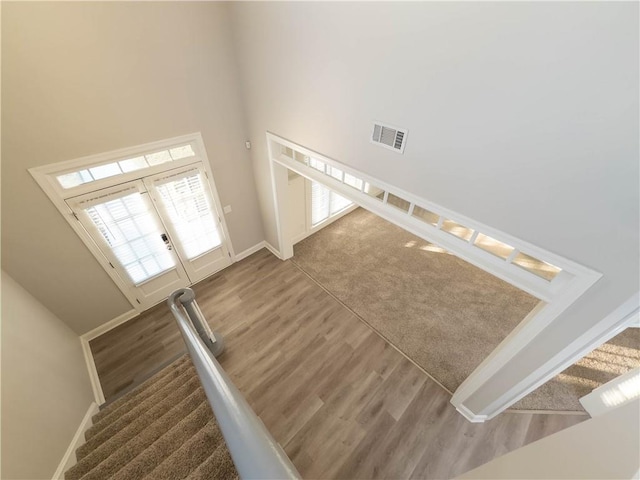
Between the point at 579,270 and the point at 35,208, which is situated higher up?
the point at 579,270

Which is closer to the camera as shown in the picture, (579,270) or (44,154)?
(579,270)

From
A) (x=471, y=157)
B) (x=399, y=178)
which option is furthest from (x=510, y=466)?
(x=399, y=178)

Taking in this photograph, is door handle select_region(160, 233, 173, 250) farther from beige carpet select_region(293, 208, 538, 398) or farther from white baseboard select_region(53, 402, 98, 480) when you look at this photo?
beige carpet select_region(293, 208, 538, 398)

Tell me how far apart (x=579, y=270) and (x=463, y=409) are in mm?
2334

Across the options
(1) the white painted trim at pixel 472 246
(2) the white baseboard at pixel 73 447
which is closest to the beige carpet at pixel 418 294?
(1) the white painted trim at pixel 472 246

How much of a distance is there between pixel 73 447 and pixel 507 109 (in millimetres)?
4361

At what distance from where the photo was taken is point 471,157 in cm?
178

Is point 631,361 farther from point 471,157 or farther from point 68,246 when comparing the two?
point 68,246

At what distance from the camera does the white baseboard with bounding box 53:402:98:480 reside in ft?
6.35

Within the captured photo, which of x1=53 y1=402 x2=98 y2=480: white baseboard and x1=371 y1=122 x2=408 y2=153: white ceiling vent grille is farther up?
x1=371 y1=122 x2=408 y2=153: white ceiling vent grille

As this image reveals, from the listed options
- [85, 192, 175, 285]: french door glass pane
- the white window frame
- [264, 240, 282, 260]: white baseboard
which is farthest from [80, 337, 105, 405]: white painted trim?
[264, 240, 282, 260]: white baseboard

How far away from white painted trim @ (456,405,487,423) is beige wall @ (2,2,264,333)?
193 inches

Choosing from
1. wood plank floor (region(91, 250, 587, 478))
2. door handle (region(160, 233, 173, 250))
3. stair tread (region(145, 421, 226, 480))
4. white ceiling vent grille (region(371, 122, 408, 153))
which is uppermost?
white ceiling vent grille (region(371, 122, 408, 153))

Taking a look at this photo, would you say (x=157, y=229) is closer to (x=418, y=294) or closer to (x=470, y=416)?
(x=418, y=294)
